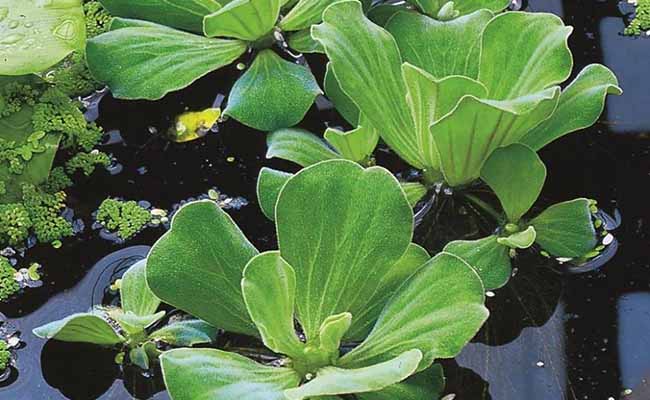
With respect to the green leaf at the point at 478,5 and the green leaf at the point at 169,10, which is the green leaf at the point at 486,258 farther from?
the green leaf at the point at 169,10

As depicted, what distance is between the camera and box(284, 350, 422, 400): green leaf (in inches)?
46.1

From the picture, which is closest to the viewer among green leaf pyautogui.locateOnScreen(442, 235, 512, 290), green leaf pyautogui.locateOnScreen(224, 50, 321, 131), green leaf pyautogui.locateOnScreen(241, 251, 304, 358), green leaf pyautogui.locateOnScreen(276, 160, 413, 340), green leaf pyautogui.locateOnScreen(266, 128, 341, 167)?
green leaf pyautogui.locateOnScreen(241, 251, 304, 358)

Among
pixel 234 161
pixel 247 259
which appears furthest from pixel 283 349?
pixel 234 161

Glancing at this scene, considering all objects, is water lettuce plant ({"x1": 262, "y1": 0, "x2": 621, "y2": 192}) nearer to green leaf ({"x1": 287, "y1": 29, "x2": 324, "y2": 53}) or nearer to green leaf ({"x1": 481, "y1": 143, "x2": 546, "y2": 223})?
green leaf ({"x1": 481, "y1": 143, "x2": 546, "y2": 223})

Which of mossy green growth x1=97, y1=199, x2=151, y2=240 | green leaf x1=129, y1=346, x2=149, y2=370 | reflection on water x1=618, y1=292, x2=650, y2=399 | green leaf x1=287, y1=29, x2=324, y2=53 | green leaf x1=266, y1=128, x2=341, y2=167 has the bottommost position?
reflection on water x1=618, y1=292, x2=650, y2=399

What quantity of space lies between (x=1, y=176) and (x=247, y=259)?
0.53m

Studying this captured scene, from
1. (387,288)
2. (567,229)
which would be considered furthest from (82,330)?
(567,229)

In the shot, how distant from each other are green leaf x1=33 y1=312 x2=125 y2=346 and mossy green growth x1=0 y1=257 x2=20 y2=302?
0.48ft

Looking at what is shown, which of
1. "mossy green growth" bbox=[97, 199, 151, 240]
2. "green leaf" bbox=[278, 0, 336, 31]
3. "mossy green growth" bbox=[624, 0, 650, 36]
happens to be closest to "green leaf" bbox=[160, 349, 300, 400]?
"mossy green growth" bbox=[97, 199, 151, 240]

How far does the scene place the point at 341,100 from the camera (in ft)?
5.53

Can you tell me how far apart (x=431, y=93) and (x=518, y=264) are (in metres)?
0.33

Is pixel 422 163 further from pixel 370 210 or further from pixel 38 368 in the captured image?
pixel 38 368

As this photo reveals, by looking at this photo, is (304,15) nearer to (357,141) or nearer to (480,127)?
(357,141)

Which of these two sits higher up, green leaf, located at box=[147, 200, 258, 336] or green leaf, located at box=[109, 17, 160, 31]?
green leaf, located at box=[109, 17, 160, 31]
